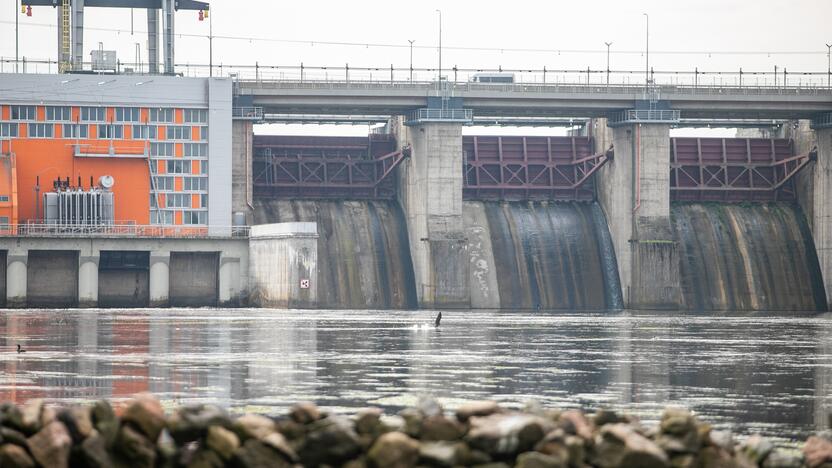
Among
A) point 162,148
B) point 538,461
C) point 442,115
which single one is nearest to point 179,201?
point 162,148

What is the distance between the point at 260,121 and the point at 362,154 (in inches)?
387

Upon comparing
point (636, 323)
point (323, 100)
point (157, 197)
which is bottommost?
point (636, 323)

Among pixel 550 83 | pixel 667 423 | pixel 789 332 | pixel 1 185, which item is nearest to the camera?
pixel 667 423

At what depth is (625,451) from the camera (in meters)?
19.7

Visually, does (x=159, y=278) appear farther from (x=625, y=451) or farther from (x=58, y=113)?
(x=625, y=451)

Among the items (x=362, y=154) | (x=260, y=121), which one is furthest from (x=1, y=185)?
(x=362, y=154)

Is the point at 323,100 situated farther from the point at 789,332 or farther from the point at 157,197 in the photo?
the point at 789,332

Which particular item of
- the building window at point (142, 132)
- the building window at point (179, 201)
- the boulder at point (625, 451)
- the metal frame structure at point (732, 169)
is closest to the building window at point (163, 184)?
the building window at point (179, 201)

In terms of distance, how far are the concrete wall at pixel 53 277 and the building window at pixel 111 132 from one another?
979 cm

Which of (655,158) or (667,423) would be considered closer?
(667,423)

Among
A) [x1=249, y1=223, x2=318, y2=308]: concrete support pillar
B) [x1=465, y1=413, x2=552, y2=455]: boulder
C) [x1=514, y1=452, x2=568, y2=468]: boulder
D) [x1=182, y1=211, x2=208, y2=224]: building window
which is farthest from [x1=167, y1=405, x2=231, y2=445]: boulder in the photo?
[x1=182, y1=211, x2=208, y2=224]: building window

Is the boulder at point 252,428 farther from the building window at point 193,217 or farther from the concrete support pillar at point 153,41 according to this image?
the concrete support pillar at point 153,41

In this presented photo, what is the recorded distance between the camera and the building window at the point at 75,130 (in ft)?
359

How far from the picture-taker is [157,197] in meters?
111
